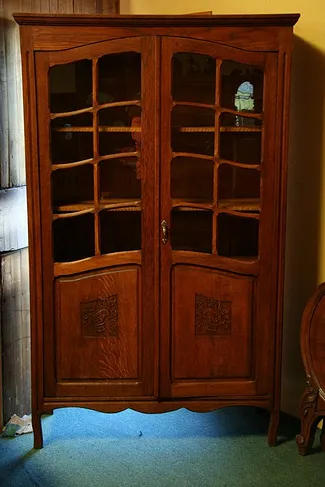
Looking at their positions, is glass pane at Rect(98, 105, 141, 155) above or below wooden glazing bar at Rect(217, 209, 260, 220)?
above

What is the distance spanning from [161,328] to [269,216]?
64cm

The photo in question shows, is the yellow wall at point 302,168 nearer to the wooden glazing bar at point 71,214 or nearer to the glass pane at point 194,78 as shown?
the glass pane at point 194,78

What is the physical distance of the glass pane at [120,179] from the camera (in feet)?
8.69

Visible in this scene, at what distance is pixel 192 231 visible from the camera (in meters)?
2.68

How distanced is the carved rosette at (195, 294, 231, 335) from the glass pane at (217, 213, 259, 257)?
0.20 m

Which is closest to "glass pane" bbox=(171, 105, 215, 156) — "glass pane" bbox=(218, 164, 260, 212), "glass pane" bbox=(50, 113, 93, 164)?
"glass pane" bbox=(218, 164, 260, 212)

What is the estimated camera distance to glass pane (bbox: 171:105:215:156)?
8.61ft

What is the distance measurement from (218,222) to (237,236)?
0.11 m

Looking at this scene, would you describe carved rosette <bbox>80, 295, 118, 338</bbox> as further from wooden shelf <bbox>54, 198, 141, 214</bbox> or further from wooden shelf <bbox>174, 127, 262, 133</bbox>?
wooden shelf <bbox>174, 127, 262, 133</bbox>

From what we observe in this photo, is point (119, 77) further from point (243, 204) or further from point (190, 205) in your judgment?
point (243, 204)

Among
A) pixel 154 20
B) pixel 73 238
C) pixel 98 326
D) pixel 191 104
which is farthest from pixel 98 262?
pixel 154 20

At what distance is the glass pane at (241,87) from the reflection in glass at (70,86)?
539mm

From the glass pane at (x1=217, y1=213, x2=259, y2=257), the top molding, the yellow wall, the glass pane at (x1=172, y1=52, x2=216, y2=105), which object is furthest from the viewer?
the yellow wall

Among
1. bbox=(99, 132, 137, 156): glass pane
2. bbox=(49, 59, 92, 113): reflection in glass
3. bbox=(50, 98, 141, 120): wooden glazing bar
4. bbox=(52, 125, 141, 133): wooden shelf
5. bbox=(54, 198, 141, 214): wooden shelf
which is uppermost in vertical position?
bbox=(49, 59, 92, 113): reflection in glass
